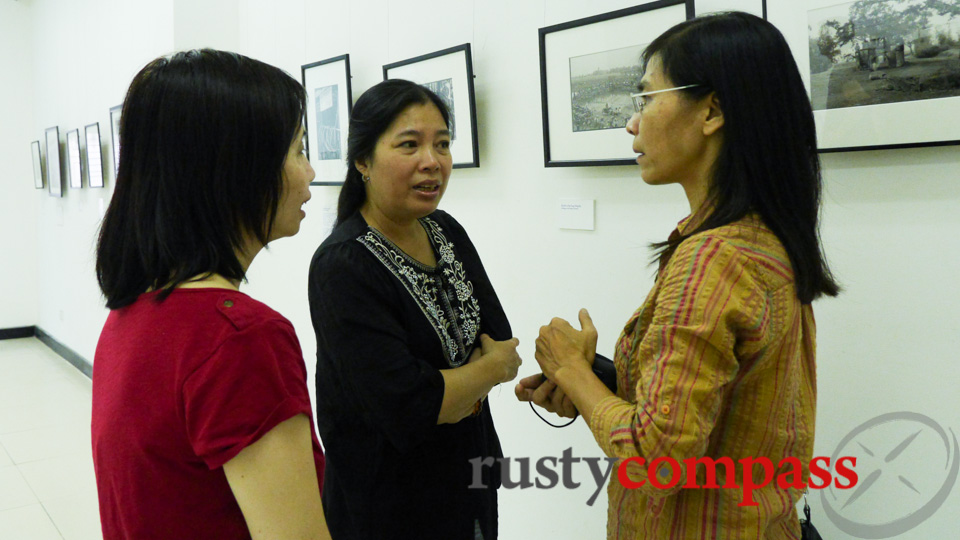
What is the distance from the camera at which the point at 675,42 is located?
1.29 m

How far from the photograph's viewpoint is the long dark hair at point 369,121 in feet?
6.31

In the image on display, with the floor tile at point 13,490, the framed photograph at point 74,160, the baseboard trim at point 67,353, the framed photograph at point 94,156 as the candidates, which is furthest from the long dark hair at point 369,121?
the framed photograph at point 74,160

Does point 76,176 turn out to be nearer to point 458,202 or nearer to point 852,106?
point 458,202

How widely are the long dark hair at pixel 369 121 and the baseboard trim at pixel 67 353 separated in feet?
18.3

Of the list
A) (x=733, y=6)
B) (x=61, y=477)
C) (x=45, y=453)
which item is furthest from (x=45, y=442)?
(x=733, y=6)

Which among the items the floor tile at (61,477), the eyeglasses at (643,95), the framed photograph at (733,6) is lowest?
the floor tile at (61,477)

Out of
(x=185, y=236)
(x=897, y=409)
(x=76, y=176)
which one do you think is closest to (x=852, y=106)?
(x=897, y=409)

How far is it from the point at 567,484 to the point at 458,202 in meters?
1.26

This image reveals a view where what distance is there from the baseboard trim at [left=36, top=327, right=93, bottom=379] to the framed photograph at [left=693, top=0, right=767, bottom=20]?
20.4 feet

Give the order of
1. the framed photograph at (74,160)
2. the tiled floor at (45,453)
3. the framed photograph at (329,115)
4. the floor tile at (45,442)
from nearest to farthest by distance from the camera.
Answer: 1. the framed photograph at (329,115)
2. the tiled floor at (45,453)
3. the floor tile at (45,442)
4. the framed photograph at (74,160)

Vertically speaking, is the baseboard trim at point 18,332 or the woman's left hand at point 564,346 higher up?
the woman's left hand at point 564,346

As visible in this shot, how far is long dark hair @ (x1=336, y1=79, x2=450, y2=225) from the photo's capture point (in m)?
1.92

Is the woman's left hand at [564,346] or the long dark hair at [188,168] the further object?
the woman's left hand at [564,346]

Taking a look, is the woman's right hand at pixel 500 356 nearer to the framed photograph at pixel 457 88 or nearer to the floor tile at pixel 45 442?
the framed photograph at pixel 457 88
